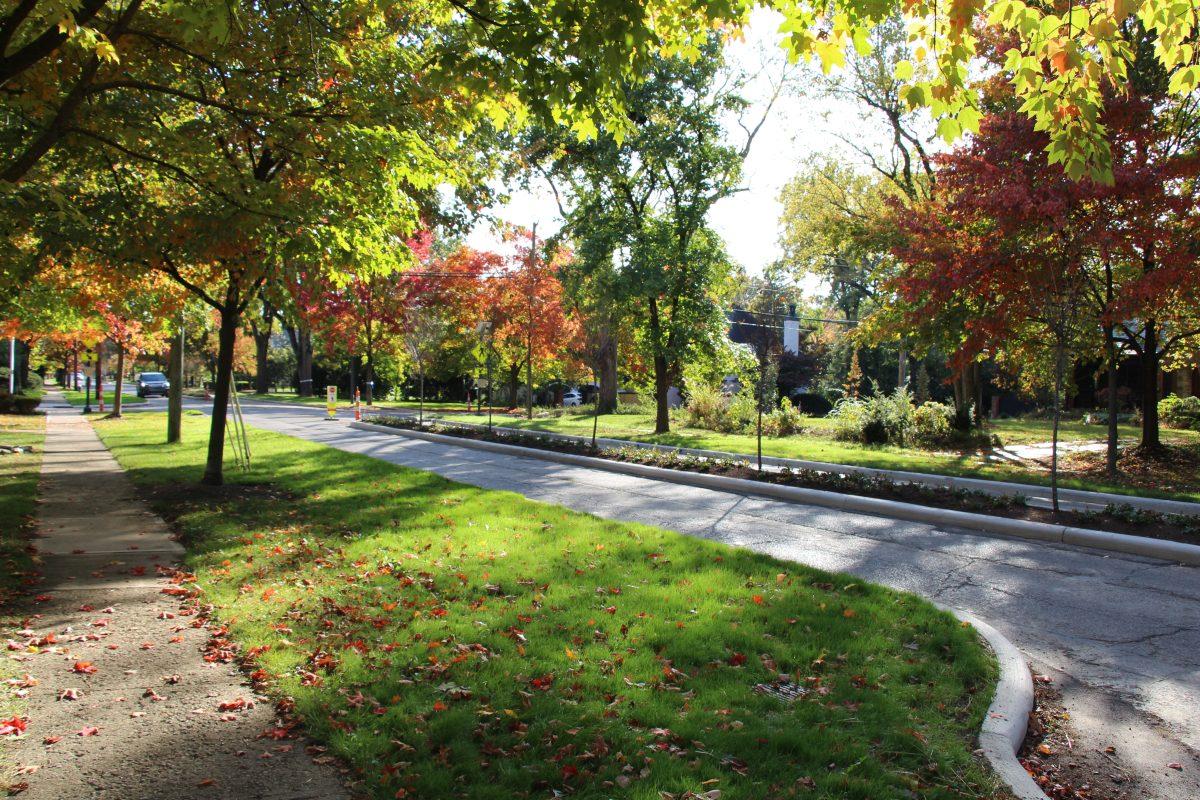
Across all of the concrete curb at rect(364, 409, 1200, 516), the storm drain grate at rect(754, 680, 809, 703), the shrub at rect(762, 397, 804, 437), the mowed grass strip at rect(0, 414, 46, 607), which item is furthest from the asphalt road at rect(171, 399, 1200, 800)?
the shrub at rect(762, 397, 804, 437)

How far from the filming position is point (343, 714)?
12.3 feet

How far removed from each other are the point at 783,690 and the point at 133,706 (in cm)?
338

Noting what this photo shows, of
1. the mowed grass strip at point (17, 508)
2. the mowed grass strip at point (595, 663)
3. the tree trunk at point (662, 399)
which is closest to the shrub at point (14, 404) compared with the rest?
the mowed grass strip at point (17, 508)

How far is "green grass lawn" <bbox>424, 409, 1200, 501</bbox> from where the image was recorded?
40.8ft

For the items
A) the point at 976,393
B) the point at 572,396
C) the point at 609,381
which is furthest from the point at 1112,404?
the point at 572,396

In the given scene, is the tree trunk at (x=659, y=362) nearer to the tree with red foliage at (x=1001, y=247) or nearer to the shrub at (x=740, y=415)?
the shrub at (x=740, y=415)

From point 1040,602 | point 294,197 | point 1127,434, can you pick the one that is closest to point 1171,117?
point 1127,434

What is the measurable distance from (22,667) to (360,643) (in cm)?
181

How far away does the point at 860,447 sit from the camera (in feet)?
56.9

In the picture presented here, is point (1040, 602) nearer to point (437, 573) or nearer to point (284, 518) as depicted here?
point (437, 573)

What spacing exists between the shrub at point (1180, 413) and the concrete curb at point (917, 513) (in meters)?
18.4

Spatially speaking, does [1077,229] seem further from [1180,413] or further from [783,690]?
[1180,413]

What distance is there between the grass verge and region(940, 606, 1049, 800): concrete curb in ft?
13.8

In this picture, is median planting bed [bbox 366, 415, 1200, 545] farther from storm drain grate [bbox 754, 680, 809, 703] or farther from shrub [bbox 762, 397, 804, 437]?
shrub [bbox 762, 397, 804, 437]
